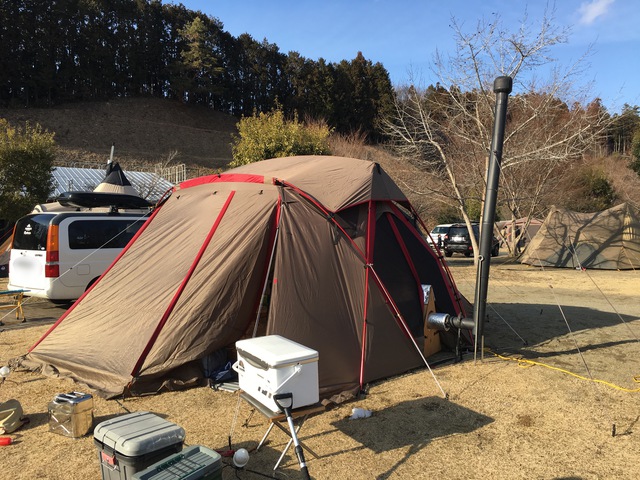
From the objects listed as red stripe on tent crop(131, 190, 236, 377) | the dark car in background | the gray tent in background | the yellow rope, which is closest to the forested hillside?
the dark car in background

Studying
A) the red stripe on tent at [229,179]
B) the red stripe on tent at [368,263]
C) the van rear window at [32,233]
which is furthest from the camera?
the van rear window at [32,233]

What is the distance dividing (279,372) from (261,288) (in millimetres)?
2123

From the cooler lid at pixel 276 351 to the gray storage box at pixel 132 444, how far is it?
696 mm

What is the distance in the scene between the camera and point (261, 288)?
502cm

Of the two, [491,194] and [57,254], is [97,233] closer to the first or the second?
[57,254]

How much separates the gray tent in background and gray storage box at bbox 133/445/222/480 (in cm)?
1574

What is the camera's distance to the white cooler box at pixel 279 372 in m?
2.96

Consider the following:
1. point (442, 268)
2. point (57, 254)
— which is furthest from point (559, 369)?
point (57, 254)

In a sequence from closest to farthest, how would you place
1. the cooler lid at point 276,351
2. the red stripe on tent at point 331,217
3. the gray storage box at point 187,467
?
the gray storage box at point 187,467
the cooler lid at point 276,351
the red stripe on tent at point 331,217

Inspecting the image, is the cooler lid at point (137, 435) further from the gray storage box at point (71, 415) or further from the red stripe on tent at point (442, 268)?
the red stripe on tent at point (442, 268)

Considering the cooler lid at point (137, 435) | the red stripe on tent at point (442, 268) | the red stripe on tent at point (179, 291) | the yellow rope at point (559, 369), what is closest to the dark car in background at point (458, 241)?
the red stripe on tent at point (442, 268)

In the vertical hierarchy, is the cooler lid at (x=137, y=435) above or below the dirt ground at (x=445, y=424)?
above

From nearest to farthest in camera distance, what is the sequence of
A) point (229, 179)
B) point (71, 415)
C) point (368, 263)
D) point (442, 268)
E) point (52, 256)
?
point (71, 415)
point (368, 263)
point (229, 179)
point (442, 268)
point (52, 256)

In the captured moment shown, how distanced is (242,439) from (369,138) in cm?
4118
